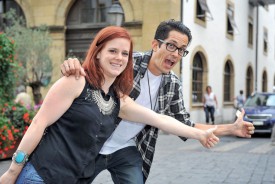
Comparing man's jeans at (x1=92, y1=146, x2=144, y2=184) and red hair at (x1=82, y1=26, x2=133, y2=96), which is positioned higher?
red hair at (x1=82, y1=26, x2=133, y2=96)

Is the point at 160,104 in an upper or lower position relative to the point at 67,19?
lower

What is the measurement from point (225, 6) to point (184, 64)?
6653 mm

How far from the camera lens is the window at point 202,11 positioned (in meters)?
17.9

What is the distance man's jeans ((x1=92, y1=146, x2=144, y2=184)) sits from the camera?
300 cm

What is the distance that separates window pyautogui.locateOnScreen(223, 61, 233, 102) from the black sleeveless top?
20.9 metres

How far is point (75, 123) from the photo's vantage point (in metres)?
2.20

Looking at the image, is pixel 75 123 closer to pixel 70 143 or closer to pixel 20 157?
pixel 70 143

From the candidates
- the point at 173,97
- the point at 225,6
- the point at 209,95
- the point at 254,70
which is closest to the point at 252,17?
the point at 254,70

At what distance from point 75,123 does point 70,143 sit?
11cm

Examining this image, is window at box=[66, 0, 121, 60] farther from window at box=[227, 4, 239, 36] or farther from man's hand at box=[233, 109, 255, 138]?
man's hand at box=[233, 109, 255, 138]

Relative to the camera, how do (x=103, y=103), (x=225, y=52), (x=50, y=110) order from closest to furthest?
(x=50, y=110), (x=103, y=103), (x=225, y=52)

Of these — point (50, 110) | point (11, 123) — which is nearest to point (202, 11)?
point (11, 123)

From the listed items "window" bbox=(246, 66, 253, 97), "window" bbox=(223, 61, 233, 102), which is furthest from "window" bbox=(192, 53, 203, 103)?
"window" bbox=(246, 66, 253, 97)

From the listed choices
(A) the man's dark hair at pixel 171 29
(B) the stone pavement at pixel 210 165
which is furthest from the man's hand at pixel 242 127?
(B) the stone pavement at pixel 210 165
